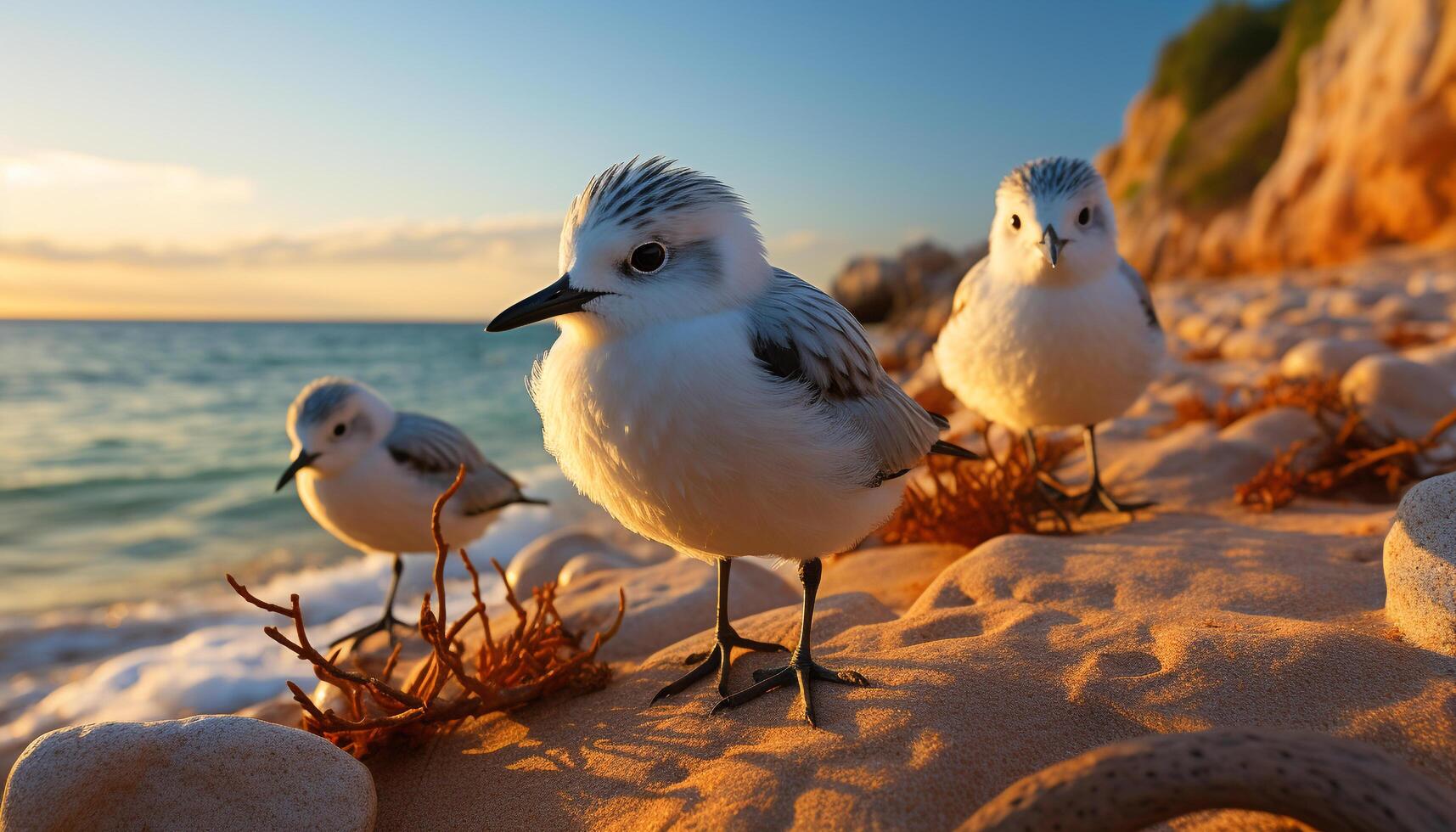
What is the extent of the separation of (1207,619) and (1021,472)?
6.75ft

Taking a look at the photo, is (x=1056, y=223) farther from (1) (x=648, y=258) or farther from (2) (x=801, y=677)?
(2) (x=801, y=677)

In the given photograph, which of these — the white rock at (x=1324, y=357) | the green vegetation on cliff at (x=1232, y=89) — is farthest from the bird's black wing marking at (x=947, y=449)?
the green vegetation on cliff at (x=1232, y=89)

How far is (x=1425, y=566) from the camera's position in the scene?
2.48 meters

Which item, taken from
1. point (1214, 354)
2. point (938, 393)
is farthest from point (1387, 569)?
point (1214, 354)

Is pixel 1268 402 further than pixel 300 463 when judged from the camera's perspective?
Yes

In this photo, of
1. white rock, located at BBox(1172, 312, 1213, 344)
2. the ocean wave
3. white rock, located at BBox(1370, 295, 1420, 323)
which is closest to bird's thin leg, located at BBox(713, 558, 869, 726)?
the ocean wave

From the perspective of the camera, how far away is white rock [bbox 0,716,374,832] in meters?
2.43

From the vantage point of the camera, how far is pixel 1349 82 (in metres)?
20.3

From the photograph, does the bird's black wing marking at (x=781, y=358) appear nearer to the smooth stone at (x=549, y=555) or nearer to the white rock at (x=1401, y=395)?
the smooth stone at (x=549, y=555)

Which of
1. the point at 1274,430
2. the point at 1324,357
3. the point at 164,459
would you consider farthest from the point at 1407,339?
the point at 164,459

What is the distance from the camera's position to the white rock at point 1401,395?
5.13 m

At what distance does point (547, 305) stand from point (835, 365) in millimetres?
890

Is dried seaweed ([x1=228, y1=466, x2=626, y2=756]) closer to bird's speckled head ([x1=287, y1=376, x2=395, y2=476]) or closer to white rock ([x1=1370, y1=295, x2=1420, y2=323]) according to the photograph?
bird's speckled head ([x1=287, y1=376, x2=395, y2=476])

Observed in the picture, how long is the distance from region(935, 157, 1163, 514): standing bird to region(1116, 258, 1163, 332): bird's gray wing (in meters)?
0.01
